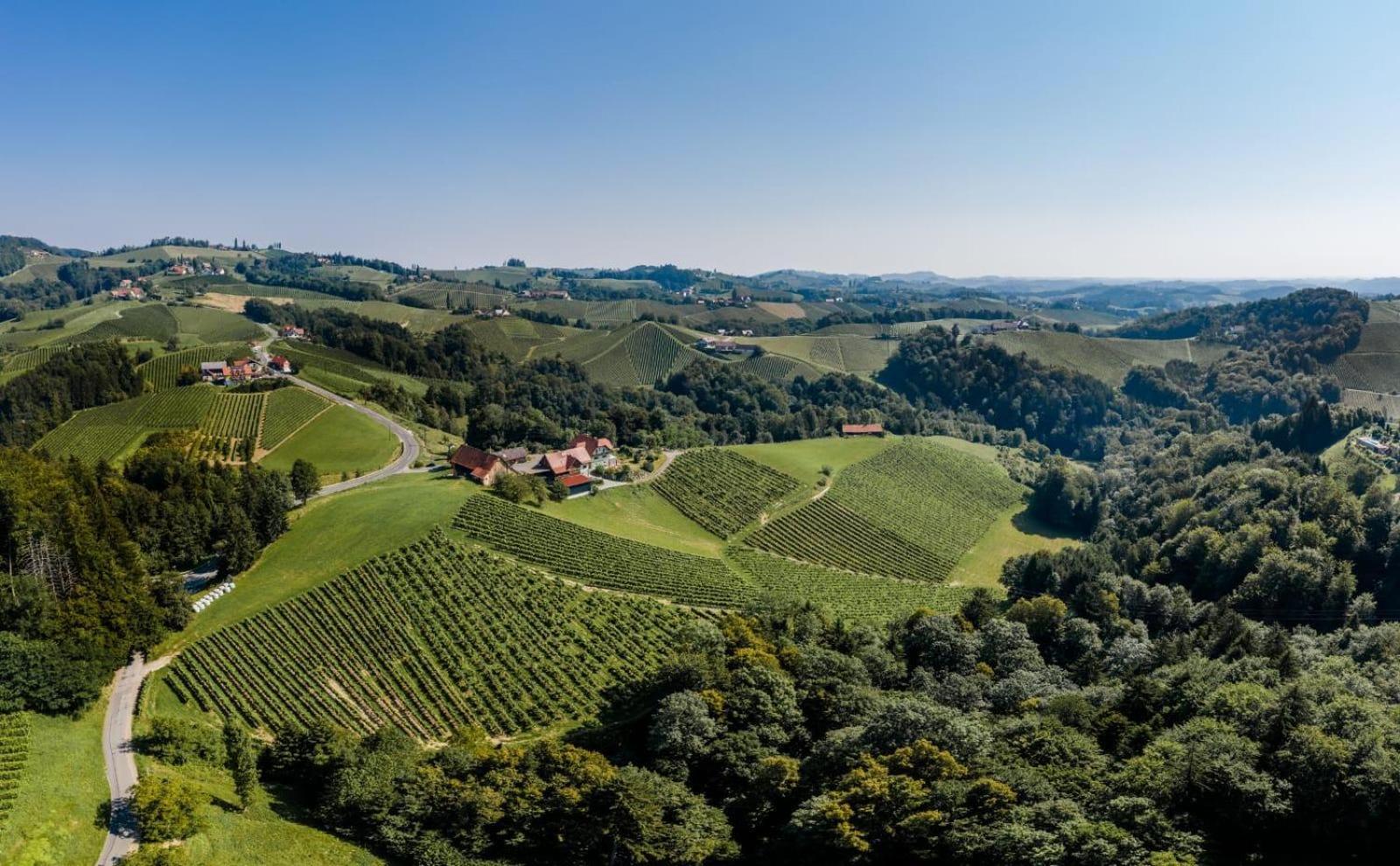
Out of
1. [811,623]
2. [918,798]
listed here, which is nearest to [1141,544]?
[811,623]

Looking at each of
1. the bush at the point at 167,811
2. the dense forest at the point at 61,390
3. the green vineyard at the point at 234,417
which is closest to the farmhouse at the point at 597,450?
the green vineyard at the point at 234,417

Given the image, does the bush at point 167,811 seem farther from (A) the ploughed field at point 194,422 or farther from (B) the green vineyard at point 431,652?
(A) the ploughed field at point 194,422

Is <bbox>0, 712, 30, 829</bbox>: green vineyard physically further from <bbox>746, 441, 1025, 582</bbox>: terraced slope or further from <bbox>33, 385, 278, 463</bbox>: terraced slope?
<bbox>33, 385, 278, 463</bbox>: terraced slope

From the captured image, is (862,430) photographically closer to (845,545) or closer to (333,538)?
(845,545)

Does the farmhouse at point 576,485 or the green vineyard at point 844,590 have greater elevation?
the farmhouse at point 576,485

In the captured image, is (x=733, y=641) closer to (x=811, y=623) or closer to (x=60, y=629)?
(x=811, y=623)

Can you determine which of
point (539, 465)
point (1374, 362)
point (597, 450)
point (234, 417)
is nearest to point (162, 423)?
point (234, 417)

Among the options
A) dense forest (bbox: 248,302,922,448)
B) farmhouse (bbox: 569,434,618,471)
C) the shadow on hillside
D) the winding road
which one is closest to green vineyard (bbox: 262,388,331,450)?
dense forest (bbox: 248,302,922,448)
